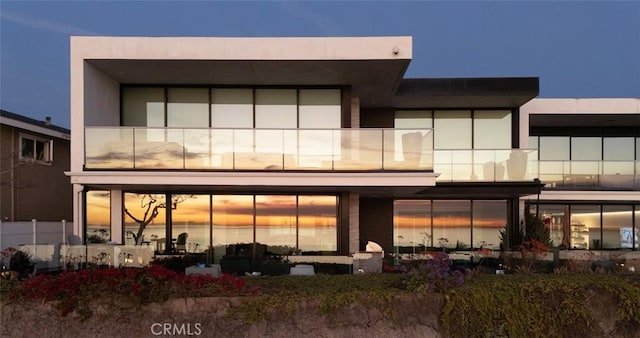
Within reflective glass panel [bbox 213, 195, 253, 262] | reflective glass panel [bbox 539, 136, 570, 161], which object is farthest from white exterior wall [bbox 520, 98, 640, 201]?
reflective glass panel [bbox 213, 195, 253, 262]

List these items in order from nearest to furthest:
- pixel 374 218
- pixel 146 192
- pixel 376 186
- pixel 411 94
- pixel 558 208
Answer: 1. pixel 376 186
2. pixel 146 192
3. pixel 411 94
4. pixel 374 218
5. pixel 558 208

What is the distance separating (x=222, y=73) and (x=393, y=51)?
4510 millimetres

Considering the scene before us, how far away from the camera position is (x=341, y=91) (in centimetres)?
1519

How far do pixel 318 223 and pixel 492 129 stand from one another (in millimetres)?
7169

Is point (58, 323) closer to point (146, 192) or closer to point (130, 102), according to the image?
point (146, 192)

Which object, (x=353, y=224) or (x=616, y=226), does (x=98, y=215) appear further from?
(x=616, y=226)

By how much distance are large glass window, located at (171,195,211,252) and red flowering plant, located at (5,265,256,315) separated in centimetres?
698

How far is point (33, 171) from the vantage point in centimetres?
1856

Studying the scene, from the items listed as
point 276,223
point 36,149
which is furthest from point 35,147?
point 276,223

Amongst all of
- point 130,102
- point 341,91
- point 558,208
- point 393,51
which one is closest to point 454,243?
point 558,208

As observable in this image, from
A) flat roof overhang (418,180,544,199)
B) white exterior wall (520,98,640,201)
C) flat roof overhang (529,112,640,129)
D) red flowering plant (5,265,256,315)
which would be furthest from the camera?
flat roof overhang (529,112,640,129)

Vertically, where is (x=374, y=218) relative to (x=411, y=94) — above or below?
below

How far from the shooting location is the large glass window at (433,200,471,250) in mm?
18312

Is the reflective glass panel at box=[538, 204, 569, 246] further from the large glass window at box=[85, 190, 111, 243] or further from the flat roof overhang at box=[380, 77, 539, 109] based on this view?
the large glass window at box=[85, 190, 111, 243]
